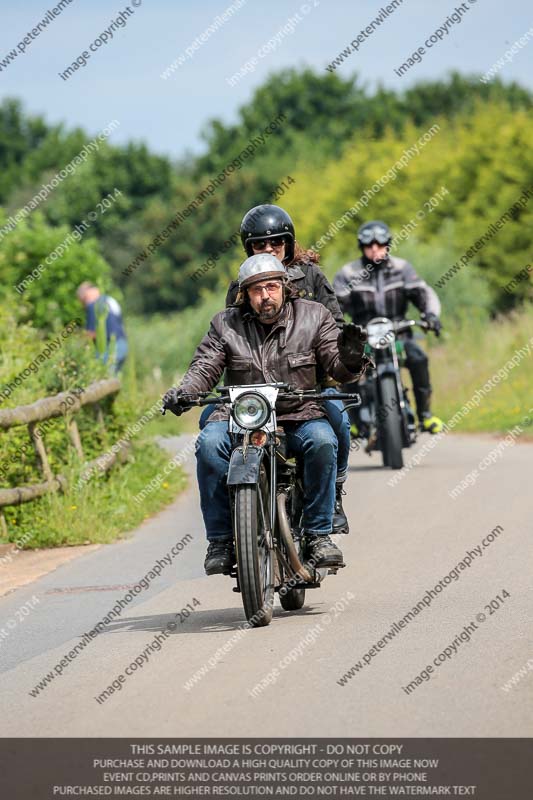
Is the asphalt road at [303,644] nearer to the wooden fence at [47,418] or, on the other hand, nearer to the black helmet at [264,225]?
the wooden fence at [47,418]

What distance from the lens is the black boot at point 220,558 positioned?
7695 millimetres

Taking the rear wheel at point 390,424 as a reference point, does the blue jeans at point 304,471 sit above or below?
above

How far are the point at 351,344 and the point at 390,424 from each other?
7.26 meters

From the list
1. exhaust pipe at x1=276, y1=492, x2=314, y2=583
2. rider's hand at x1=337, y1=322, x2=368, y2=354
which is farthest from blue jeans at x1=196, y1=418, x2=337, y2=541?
rider's hand at x1=337, y1=322, x2=368, y2=354

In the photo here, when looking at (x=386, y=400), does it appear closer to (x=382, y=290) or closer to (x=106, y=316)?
(x=382, y=290)

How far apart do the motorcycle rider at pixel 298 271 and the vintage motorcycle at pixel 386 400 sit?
5.27 meters

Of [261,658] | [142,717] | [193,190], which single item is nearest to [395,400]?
[261,658]

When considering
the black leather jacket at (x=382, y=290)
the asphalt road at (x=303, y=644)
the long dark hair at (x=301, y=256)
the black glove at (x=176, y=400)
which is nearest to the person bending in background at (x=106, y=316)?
the black leather jacket at (x=382, y=290)

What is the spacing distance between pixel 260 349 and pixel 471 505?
4.89 metres

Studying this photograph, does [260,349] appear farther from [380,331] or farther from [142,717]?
[380,331]

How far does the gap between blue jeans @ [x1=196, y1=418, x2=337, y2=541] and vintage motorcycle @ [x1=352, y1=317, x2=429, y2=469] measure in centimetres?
684

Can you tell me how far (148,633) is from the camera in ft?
26.0

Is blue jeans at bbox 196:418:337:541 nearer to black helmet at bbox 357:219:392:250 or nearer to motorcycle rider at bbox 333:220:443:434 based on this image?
black helmet at bbox 357:219:392:250

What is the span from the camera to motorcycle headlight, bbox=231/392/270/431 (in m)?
7.62
